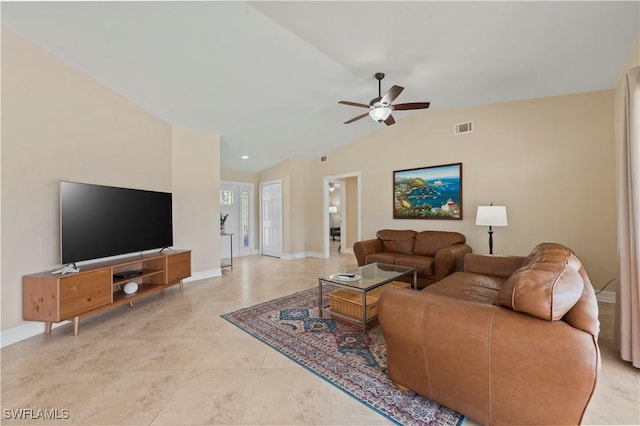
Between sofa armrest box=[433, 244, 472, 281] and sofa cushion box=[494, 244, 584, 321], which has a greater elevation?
sofa cushion box=[494, 244, 584, 321]

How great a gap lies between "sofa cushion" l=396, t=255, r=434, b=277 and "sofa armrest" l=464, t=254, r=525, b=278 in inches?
26.7

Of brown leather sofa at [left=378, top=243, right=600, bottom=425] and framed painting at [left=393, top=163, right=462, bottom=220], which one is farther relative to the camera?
framed painting at [left=393, top=163, right=462, bottom=220]

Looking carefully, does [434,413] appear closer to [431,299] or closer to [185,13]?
[431,299]

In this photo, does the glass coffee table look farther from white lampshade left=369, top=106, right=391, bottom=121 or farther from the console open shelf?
the console open shelf

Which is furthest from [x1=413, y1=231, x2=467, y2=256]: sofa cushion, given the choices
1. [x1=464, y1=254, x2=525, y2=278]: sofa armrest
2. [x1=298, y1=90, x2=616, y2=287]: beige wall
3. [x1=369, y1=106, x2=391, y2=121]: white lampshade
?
[x1=369, y1=106, x2=391, y2=121]: white lampshade

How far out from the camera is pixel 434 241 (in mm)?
4543

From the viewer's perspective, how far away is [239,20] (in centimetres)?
249

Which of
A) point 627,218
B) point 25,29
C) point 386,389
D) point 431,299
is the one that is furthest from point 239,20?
point 627,218

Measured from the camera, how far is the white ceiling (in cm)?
228

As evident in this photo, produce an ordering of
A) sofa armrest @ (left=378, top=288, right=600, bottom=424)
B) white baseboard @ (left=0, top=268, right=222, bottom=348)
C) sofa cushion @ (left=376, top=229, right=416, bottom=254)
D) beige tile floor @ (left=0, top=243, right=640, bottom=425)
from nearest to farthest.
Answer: sofa armrest @ (left=378, top=288, right=600, bottom=424), beige tile floor @ (left=0, top=243, right=640, bottom=425), white baseboard @ (left=0, top=268, right=222, bottom=348), sofa cushion @ (left=376, top=229, right=416, bottom=254)

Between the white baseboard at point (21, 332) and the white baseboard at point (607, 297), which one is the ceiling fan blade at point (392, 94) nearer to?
the white baseboard at point (607, 297)

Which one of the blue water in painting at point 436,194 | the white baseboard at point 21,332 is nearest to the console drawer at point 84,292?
the white baseboard at point 21,332

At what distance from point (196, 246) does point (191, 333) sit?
2.26 metres

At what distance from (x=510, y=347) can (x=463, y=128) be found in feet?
13.7
